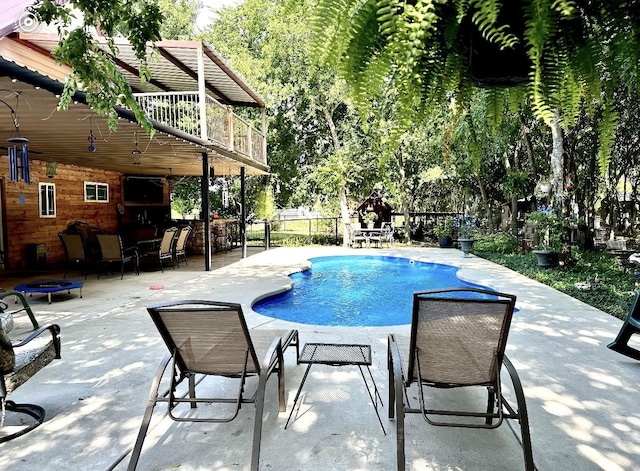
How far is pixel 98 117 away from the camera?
5738 mm

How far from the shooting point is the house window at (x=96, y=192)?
39.4 feet

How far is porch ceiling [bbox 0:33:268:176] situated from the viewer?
4.46 meters

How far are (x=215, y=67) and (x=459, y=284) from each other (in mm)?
7373

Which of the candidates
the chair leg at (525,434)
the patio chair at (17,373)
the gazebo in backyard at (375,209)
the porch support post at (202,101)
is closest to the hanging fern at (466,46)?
the chair leg at (525,434)

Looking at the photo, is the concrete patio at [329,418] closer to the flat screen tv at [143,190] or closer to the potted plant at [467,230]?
the flat screen tv at [143,190]

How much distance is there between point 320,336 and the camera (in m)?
4.56

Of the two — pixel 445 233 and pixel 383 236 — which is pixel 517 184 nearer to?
pixel 445 233

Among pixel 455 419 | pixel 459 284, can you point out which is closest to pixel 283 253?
pixel 459 284

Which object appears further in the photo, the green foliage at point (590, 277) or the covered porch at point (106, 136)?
the green foliage at point (590, 277)

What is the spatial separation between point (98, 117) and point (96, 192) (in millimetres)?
7588

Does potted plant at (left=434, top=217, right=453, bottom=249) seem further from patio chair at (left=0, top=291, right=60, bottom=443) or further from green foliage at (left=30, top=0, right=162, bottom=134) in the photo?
green foliage at (left=30, top=0, right=162, bottom=134)

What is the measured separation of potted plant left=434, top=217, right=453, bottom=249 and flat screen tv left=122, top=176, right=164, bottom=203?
33.7ft

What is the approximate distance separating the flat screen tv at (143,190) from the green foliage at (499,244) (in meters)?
11.0

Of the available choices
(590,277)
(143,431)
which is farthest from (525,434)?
(590,277)
